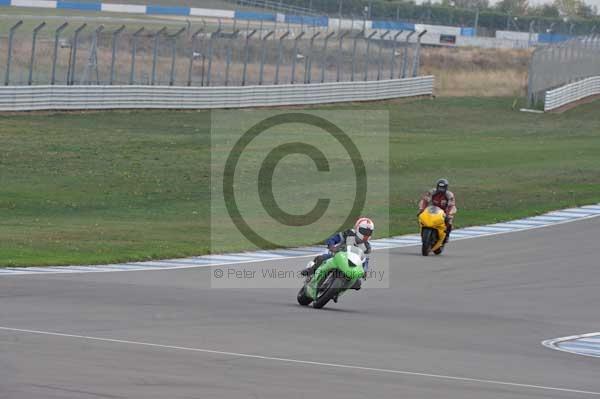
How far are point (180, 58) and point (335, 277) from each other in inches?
1406

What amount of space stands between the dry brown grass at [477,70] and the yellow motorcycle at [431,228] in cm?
4510

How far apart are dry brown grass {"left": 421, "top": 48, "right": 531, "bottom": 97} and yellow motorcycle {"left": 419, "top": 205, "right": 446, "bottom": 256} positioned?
4510cm

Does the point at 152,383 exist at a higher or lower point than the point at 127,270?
higher

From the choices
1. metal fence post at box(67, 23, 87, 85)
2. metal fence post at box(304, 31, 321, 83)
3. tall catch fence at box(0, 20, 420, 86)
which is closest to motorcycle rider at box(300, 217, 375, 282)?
tall catch fence at box(0, 20, 420, 86)

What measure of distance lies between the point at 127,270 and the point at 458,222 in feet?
33.5

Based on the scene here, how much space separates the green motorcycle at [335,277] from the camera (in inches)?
607

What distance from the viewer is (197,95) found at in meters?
48.9

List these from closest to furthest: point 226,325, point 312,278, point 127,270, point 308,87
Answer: point 226,325 < point 312,278 < point 127,270 < point 308,87

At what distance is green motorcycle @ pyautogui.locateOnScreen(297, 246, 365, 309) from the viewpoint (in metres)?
15.4

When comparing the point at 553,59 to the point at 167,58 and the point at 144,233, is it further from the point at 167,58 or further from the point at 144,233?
the point at 144,233

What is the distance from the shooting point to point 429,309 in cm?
1644

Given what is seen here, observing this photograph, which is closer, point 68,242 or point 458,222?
point 68,242

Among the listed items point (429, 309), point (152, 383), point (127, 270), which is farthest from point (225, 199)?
point (152, 383)

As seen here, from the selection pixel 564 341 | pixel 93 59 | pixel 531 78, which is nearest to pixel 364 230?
pixel 564 341
